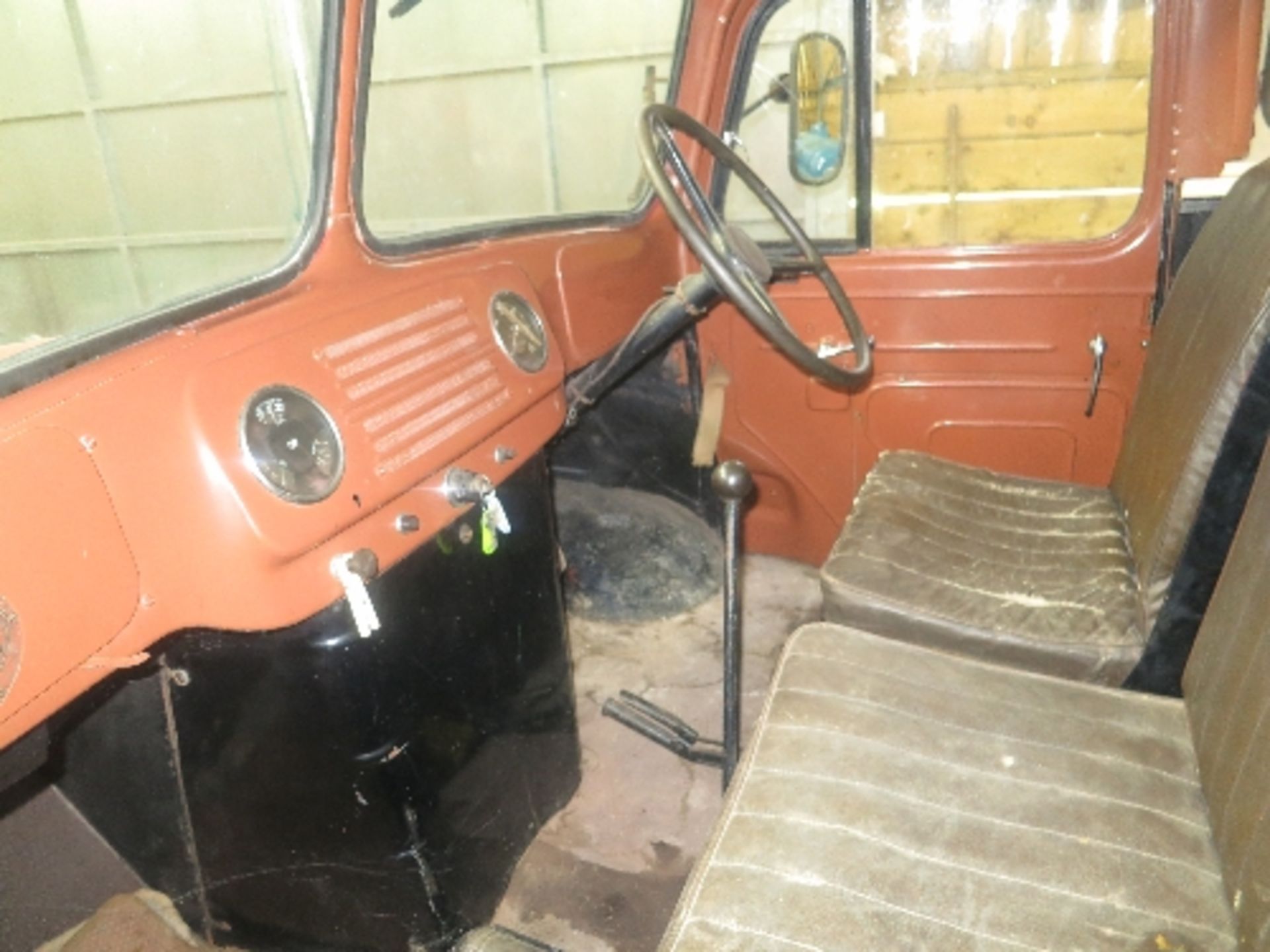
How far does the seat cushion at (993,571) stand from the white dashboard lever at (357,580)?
2.54ft

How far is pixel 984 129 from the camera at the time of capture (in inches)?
102

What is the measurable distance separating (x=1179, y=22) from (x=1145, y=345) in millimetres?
654

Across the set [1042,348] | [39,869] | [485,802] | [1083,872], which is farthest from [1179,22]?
[39,869]

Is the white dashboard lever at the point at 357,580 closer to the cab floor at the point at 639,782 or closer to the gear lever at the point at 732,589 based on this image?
the gear lever at the point at 732,589

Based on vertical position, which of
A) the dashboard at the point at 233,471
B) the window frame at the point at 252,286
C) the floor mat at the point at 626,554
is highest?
the window frame at the point at 252,286

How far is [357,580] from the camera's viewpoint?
1.09 meters

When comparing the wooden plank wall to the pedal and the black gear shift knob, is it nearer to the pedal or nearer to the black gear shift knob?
the black gear shift knob

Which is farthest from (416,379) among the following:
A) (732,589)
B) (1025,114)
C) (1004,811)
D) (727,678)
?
(1025,114)

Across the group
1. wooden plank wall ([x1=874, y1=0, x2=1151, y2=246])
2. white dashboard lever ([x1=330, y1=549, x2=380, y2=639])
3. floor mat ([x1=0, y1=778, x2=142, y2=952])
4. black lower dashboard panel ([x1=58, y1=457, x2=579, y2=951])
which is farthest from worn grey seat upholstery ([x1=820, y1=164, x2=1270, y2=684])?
floor mat ([x1=0, y1=778, x2=142, y2=952])

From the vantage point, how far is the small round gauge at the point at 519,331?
1.42 metres

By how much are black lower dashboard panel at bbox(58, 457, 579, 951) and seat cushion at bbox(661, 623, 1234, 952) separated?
50 cm

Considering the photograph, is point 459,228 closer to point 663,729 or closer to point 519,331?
point 519,331

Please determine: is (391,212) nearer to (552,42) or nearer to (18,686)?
(18,686)

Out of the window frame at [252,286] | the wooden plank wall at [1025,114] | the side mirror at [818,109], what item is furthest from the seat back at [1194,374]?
the window frame at [252,286]
